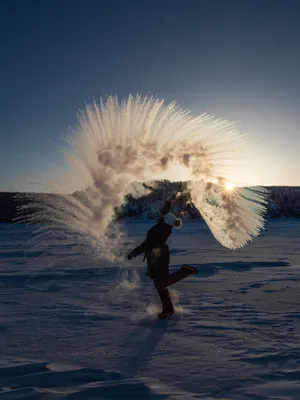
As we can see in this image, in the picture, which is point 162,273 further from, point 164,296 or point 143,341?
point 143,341

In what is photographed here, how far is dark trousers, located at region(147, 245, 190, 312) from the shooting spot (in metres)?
6.46

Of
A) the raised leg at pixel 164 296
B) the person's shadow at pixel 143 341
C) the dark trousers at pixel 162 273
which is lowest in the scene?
the person's shadow at pixel 143 341

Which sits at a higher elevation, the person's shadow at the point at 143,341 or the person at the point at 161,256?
the person at the point at 161,256

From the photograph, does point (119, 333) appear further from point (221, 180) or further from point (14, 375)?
point (221, 180)

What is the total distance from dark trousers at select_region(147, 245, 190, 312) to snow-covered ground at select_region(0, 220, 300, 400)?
40cm

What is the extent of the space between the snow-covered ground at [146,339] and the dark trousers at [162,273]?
402 mm

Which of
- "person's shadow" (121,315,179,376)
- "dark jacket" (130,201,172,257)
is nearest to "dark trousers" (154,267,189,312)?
"person's shadow" (121,315,179,376)

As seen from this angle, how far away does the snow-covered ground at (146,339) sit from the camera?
357 cm

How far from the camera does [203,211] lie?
36.4 feet

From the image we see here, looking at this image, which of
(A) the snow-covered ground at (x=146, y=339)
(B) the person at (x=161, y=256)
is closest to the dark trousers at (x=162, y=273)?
(B) the person at (x=161, y=256)

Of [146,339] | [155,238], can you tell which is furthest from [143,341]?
[155,238]

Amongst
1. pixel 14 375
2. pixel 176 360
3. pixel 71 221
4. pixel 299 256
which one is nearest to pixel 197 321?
pixel 176 360

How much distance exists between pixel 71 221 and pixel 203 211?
4580mm

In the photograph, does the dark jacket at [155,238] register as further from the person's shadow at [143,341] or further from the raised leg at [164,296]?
the person's shadow at [143,341]
